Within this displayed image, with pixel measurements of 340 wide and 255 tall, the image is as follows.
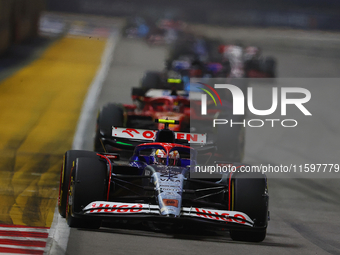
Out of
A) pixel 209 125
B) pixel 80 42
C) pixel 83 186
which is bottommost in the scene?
pixel 80 42

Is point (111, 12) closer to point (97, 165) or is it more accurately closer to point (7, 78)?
point (7, 78)

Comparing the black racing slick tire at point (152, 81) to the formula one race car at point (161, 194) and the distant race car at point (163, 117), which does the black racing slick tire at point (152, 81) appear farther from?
the formula one race car at point (161, 194)

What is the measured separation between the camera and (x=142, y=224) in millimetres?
7957

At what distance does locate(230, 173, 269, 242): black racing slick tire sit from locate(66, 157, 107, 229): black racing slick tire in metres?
1.62

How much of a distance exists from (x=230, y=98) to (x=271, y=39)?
80.1ft

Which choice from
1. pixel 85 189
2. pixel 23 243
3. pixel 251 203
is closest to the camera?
pixel 23 243

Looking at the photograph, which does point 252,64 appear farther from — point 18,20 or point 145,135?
point 145,135

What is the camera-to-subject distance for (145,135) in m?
11.1

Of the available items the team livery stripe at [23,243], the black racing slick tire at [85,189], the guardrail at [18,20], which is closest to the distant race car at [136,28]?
the guardrail at [18,20]

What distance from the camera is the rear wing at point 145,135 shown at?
10.9 meters

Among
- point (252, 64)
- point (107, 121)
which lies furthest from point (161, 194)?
point (252, 64)

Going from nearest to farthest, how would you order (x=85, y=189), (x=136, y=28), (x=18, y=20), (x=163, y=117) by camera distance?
(x=85, y=189) → (x=163, y=117) → (x=18, y=20) → (x=136, y=28)

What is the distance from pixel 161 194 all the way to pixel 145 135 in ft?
13.0

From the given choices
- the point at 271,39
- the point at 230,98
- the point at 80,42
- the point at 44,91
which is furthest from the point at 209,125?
the point at 271,39
